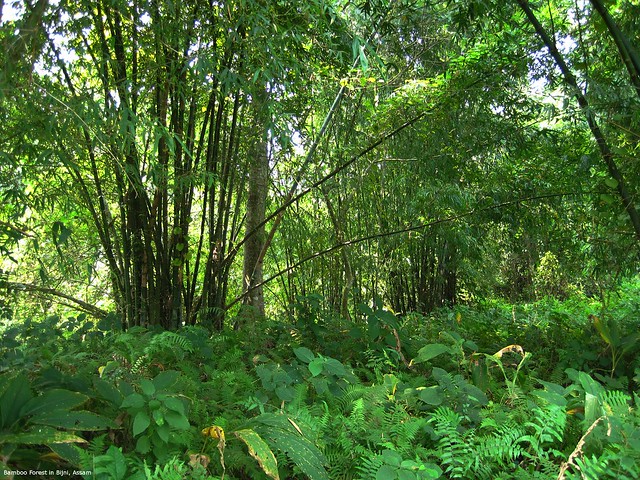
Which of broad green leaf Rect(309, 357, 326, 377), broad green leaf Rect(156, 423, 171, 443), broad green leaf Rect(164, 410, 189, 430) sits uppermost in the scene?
broad green leaf Rect(309, 357, 326, 377)

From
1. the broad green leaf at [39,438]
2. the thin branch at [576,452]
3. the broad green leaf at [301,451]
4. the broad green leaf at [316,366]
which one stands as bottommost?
the thin branch at [576,452]

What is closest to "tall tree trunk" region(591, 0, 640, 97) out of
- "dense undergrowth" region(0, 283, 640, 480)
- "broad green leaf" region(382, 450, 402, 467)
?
"dense undergrowth" region(0, 283, 640, 480)

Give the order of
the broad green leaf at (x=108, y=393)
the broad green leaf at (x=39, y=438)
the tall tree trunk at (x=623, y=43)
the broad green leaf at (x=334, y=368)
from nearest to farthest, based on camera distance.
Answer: the broad green leaf at (x=39, y=438) → the broad green leaf at (x=108, y=393) → the broad green leaf at (x=334, y=368) → the tall tree trunk at (x=623, y=43)

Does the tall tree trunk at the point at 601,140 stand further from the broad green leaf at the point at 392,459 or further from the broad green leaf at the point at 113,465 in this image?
the broad green leaf at the point at 113,465

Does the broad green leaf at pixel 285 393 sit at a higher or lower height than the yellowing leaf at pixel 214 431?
higher

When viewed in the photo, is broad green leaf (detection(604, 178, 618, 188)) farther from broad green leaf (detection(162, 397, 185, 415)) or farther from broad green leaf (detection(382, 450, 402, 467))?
broad green leaf (detection(162, 397, 185, 415))

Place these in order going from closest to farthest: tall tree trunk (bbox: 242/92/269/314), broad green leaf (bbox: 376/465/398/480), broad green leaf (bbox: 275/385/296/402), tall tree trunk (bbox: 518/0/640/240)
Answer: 1. broad green leaf (bbox: 376/465/398/480)
2. broad green leaf (bbox: 275/385/296/402)
3. tall tree trunk (bbox: 518/0/640/240)
4. tall tree trunk (bbox: 242/92/269/314)

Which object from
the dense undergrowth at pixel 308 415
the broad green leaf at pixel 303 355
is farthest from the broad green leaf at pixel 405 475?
the broad green leaf at pixel 303 355

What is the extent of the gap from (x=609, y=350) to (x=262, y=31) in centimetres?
202

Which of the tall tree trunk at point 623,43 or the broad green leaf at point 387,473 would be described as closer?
the broad green leaf at point 387,473

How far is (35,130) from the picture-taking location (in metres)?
1.67

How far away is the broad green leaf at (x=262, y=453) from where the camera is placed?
1.12m

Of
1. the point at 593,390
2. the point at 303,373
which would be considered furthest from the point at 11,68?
the point at 593,390

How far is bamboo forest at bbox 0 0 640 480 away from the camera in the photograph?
4.23 ft
